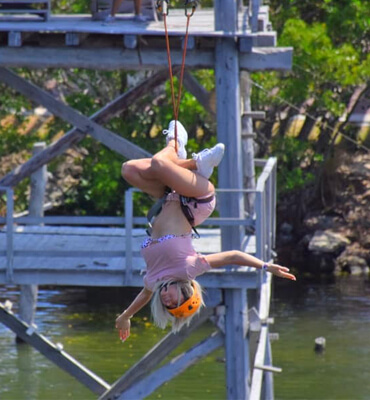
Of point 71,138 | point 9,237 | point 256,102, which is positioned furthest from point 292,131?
point 9,237

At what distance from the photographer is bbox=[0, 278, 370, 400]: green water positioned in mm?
16594

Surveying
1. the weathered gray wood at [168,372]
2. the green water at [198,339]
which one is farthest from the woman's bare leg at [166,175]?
the green water at [198,339]

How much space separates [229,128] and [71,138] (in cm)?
233

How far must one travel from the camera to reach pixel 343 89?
23.7 m

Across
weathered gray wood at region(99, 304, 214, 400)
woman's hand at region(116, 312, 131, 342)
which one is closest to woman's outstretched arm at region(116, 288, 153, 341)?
woman's hand at region(116, 312, 131, 342)

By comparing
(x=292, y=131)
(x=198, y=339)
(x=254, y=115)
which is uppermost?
(x=254, y=115)

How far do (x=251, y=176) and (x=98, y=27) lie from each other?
11.5ft

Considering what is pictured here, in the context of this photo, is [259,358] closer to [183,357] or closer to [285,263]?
[183,357]

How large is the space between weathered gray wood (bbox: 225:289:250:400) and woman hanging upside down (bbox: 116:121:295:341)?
18.4ft

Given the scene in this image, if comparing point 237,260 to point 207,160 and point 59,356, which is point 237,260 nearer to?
point 207,160

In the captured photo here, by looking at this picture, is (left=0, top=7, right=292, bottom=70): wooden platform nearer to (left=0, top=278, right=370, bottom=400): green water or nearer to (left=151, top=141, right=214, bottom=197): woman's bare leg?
(left=0, top=278, right=370, bottom=400): green water

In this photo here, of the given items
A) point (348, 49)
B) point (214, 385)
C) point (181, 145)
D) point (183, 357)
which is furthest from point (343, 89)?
point (181, 145)

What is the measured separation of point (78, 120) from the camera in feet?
43.0

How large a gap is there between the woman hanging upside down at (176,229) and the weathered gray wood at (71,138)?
7.05 metres
